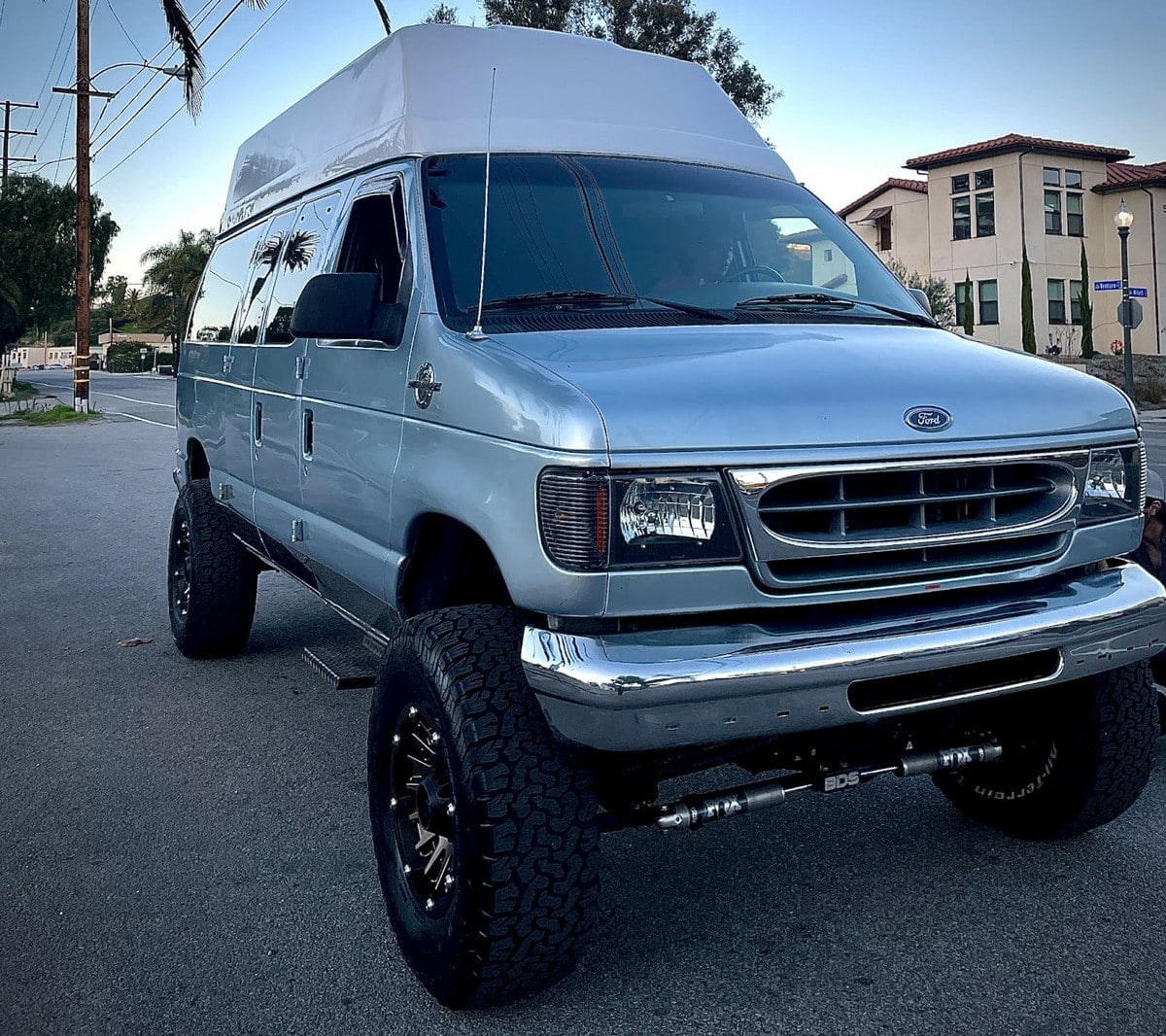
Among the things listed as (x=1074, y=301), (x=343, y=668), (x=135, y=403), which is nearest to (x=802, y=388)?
(x=343, y=668)

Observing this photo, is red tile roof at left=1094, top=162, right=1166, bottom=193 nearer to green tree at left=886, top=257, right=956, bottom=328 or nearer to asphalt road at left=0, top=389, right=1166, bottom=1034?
green tree at left=886, top=257, right=956, bottom=328

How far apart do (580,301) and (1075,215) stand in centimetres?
4820

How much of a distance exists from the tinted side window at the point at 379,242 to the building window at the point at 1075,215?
47111mm

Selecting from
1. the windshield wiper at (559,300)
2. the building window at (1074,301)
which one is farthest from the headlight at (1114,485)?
the building window at (1074,301)

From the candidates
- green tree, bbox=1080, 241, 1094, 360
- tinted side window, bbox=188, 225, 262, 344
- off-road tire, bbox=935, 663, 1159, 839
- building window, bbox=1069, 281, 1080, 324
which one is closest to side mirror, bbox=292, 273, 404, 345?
off-road tire, bbox=935, 663, 1159, 839

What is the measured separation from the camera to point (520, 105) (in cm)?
454

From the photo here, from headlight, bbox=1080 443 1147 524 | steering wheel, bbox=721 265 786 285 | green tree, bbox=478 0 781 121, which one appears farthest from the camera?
green tree, bbox=478 0 781 121

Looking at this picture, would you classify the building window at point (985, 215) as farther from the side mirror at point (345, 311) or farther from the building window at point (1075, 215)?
the side mirror at point (345, 311)

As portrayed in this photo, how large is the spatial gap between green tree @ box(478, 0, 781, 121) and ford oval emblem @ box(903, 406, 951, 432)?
111 feet

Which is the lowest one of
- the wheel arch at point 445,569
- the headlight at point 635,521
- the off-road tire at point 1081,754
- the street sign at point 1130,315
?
the off-road tire at point 1081,754

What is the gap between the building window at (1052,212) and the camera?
152 ft

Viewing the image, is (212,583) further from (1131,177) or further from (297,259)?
(1131,177)

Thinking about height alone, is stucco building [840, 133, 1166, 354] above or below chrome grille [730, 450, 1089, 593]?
above

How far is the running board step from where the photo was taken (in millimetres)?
4461
